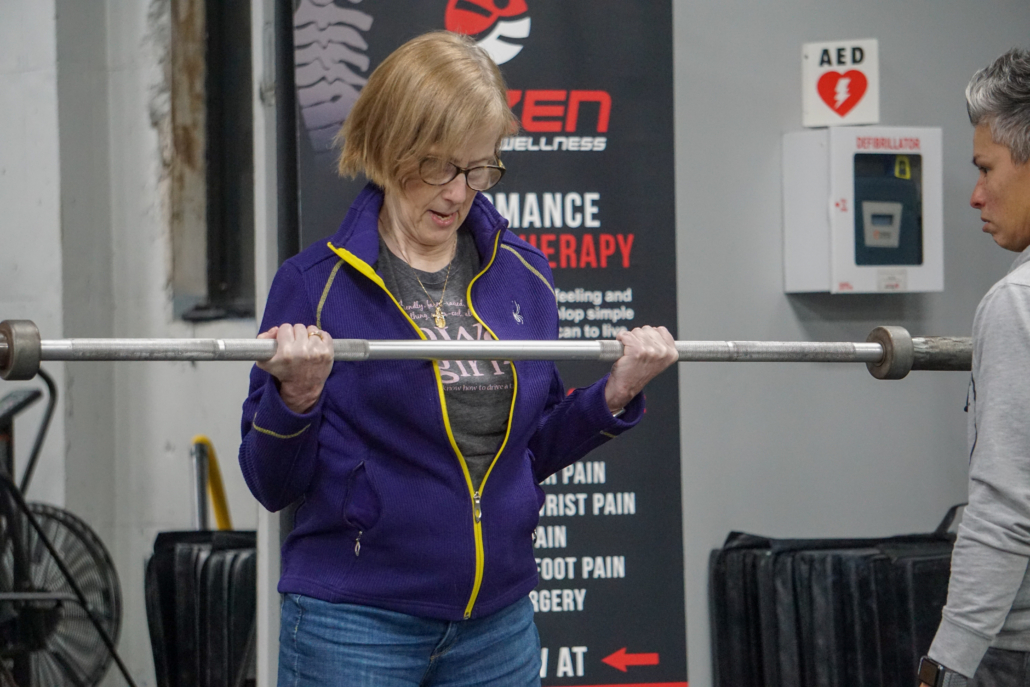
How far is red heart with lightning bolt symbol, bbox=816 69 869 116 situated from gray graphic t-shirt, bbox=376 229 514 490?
166cm

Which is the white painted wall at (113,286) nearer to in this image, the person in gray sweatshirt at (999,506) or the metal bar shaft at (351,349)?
the metal bar shaft at (351,349)

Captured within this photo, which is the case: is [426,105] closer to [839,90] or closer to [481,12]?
[481,12]

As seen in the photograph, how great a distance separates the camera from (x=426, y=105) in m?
1.39

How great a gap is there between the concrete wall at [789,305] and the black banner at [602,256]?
0.72 ft

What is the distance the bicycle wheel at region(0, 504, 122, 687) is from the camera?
122 inches

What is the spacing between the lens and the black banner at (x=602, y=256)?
8.34ft

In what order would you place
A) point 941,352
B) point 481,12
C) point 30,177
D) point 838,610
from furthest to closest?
point 30,177, point 838,610, point 481,12, point 941,352

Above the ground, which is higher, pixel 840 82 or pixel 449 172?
pixel 840 82

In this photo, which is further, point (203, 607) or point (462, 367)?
point (203, 607)

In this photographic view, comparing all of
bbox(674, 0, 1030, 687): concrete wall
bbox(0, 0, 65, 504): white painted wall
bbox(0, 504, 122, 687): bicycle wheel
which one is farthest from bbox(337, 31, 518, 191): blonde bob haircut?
bbox(0, 0, 65, 504): white painted wall

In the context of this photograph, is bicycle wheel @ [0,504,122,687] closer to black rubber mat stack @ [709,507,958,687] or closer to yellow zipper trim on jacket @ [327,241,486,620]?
black rubber mat stack @ [709,507,958,687]

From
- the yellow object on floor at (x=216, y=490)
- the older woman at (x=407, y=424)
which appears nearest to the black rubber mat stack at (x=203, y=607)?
the yellow object on floor at (x=216, y=490)

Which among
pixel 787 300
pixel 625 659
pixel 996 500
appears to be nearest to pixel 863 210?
pixel 787 300

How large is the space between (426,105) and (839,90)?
5.83 feet
